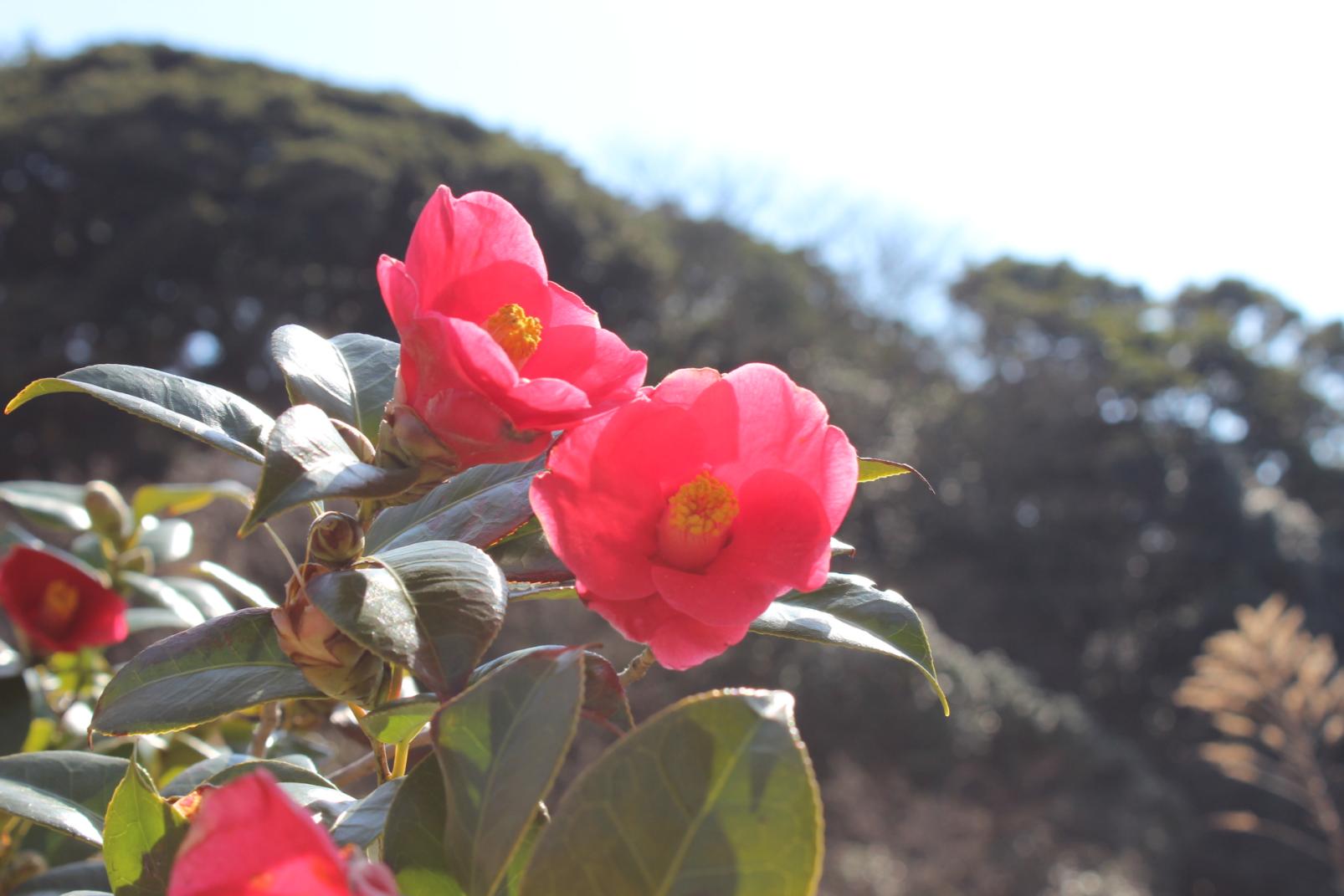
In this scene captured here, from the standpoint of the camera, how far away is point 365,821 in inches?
15.8

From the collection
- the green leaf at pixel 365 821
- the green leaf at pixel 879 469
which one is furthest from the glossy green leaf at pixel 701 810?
the green leaf at pixel 879 469

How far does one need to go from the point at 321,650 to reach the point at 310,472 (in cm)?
9

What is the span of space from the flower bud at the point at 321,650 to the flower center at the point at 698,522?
0.44 ft

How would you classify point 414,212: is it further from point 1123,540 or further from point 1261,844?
point 1261,844

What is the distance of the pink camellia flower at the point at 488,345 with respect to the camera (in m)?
0.41

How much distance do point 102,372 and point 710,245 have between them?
43.4 feet

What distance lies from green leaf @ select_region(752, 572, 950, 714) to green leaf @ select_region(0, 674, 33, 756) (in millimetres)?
611

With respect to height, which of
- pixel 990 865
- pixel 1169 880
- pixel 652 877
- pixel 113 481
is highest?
pixel 652 877

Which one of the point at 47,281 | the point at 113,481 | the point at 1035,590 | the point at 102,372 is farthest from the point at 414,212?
the point at 102,372

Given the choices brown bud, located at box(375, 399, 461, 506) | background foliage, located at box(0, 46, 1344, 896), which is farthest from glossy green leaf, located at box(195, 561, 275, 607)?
background foliage, located at box(0, 46, 1344, 896)

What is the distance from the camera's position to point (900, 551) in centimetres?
912

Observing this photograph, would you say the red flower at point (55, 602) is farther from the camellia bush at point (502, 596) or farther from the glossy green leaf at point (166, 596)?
the camellia bush at point (502, 596)

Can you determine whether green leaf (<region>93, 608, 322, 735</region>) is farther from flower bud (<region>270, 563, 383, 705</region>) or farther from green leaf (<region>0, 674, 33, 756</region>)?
green leaf (<region>0, 674, 33, 756</region>)

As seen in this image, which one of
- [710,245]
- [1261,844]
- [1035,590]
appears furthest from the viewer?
[710,245]
